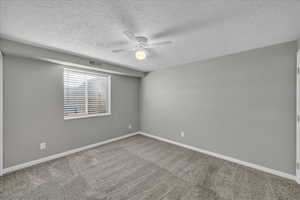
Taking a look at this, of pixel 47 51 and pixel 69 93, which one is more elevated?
pixel 47 51

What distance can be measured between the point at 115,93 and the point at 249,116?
3.53 metres

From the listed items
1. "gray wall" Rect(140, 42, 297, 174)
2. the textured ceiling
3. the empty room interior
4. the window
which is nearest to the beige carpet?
the empty room interior

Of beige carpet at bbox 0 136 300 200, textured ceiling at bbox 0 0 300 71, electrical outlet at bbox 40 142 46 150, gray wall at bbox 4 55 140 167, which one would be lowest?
beige carpet at bbox 0 136 300 200

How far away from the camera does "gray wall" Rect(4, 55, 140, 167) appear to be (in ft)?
6.99

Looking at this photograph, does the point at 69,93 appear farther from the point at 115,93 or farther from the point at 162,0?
the point at 162,0

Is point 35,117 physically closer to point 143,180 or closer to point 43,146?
point 43,146

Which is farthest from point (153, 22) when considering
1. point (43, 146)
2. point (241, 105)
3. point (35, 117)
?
point (43, 146)

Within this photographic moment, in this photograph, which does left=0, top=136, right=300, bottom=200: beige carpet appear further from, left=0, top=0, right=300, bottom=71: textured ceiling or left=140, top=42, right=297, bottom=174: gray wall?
left=0, top=0, right=300, bottom=71: textured ceiling

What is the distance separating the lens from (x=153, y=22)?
1.47m

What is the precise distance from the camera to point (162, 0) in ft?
3.76

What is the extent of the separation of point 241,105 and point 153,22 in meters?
2.38

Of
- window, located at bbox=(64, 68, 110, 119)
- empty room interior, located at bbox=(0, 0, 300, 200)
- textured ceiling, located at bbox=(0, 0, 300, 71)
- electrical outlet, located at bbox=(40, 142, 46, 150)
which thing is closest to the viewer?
textured ceiling, located at bbox=(0, 0, 300, 71)

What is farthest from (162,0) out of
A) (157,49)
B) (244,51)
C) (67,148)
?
(67,148)

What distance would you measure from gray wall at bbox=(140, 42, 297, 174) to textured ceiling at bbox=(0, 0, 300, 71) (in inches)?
16.3
